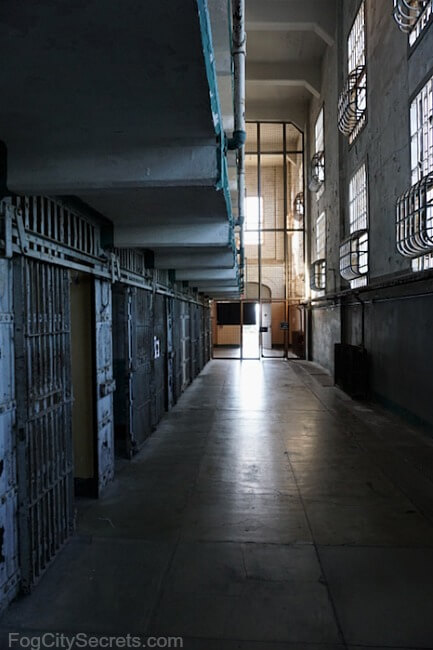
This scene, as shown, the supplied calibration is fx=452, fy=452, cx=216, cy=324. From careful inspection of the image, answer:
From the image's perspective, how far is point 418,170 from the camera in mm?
7609

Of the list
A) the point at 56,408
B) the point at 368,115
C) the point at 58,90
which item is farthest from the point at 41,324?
the point at 368,115

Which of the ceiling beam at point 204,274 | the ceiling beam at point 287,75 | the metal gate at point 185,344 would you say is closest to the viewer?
the ceiling beam at point 204,274

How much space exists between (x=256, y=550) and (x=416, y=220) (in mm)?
5119

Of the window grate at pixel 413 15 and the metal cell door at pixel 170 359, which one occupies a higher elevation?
the window grate at pixel 413 15

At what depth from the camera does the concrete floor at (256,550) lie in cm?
276

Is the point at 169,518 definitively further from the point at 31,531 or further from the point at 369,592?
the point at 369,592

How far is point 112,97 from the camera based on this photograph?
2.26 meters

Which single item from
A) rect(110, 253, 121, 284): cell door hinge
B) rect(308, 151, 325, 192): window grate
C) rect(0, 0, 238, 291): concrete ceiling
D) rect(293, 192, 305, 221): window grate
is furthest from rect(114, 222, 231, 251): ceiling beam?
rect(293, 192, 305, 221): window grate

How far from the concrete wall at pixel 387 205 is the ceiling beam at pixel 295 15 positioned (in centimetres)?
58

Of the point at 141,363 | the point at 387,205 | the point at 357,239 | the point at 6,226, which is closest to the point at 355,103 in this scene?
the point at 357,239

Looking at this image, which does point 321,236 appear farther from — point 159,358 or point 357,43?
point 159,358

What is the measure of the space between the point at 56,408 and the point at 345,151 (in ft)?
37.9

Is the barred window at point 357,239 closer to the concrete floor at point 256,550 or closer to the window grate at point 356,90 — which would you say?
the window grate at point 356,90

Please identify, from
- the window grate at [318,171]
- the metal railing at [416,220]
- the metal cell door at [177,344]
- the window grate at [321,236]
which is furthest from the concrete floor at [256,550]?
the window grate at [318,171]
